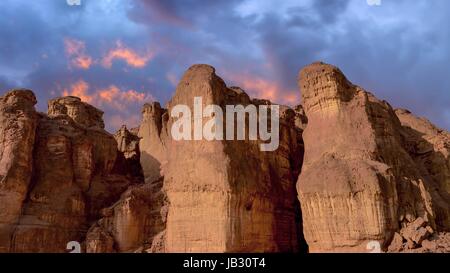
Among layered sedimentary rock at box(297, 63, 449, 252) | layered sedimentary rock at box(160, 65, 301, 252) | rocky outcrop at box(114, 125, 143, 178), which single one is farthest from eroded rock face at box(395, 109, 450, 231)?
rocky outcrop at box(114, 125, 143, 178)

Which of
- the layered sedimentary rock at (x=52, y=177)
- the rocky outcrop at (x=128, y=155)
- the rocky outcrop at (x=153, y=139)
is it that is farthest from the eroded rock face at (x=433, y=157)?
the rocky outcrop at (x=128, y=155)

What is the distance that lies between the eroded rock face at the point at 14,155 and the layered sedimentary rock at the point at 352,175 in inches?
494

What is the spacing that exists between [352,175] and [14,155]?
14702 millimetres

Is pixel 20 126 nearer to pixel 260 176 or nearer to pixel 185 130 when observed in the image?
pixel 185 130

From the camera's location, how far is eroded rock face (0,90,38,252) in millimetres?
21750

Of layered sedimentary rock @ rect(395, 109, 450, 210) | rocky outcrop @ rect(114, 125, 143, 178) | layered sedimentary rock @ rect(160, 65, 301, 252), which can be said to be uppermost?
rocky outcrop @ rect(114, 125, 143, 178)

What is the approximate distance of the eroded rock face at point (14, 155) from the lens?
21.8 meters

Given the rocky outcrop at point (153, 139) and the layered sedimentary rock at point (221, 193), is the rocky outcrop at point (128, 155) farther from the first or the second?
the layered sedimentary rock at point (221, 193)

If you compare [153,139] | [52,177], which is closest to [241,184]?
[52,177]

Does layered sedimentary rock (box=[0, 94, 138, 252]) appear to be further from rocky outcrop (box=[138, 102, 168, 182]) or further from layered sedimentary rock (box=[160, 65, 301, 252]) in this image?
layered sedimentary rock (box=[160, 65, 301, 252])

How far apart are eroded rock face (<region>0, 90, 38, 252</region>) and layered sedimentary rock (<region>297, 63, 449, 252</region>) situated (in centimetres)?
1255

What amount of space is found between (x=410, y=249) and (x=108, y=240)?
12.5 metres

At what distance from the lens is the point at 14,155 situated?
22.4 meters

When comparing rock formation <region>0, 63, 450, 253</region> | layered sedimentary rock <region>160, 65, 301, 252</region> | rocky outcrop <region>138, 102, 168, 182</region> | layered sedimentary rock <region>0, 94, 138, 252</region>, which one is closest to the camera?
rock formation <region>0, 63, 450, 253</region>
